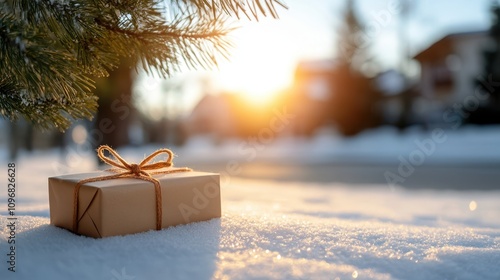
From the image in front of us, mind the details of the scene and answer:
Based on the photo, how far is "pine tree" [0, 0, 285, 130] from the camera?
4.78ft

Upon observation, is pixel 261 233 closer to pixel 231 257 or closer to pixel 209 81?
pixel 231 257

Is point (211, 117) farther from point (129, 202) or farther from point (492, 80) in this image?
point (129, 202)

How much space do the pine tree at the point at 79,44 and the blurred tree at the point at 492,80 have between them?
18.2 meters

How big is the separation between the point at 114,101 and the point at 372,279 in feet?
23.1

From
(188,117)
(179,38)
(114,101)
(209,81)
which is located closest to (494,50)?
(114,101)

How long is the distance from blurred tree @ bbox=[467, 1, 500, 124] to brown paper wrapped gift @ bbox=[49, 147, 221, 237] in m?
18.3

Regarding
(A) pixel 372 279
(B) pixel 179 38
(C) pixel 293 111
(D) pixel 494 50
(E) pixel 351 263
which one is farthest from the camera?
(C) pixel 293 111

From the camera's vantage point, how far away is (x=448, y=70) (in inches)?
942

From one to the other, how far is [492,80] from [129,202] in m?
18.9

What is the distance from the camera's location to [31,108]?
179 cm

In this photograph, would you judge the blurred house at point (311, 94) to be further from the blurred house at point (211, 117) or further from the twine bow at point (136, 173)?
the twine bow at point (136, 173)

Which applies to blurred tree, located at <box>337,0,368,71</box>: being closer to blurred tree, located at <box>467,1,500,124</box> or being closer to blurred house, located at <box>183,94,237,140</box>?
blurred tree, located at <box>467,1,500,124</box>

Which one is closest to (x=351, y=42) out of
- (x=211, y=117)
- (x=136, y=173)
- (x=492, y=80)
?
(x=492, y=80)

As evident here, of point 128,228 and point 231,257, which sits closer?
point 231,257
